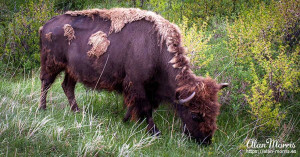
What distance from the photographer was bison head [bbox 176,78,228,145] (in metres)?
4.82

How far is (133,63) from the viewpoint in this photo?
5.29 m

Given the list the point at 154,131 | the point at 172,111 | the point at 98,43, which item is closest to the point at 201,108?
the point at 172,111

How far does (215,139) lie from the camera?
17.1 ft

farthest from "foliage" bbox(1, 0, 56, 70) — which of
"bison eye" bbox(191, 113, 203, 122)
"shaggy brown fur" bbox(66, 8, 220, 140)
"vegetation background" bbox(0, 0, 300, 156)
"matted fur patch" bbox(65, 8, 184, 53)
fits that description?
"bison eye" bbox(191, 113, 203, 122)

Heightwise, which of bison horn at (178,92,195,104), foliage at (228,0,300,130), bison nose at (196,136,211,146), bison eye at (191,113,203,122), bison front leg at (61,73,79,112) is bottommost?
bison nose at (196,136,211,146)

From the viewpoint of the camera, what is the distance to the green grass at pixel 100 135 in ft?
13.4

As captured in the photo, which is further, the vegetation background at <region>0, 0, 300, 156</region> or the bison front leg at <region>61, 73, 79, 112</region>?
the bison front leg at <region>61, 73, 79, 112</region>

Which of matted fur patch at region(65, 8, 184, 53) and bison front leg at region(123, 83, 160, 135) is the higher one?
matted fur patch at region(65, 8, 184, 53)

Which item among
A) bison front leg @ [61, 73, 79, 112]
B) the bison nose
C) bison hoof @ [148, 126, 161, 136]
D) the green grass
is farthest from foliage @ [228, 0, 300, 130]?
bison front leg @ [61, 73, 79, 112]

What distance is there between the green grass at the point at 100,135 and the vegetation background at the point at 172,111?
0.5 inches

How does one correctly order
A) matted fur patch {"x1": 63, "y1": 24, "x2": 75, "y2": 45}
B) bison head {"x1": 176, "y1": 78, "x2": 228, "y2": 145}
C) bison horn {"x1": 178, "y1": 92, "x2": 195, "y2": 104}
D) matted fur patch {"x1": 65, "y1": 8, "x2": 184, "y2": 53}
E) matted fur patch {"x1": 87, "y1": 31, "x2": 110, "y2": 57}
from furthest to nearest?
matted fur patch {"x1": 63, "y1": 24, "x2": 75, "y2": 45} → matted fur patch {"x1": 87, "y1": 31, "x2": 110, "y2": 57} → matted fur patch {"x1": 65, "y1": 8, "x2": 184, "y2": 53} → bison head {"x1": 176, "y1": 78, "x2": 228, "y2": 145} → bison horn {"x1": 178, "y1": 92, "x2": 195, "y2": 104}

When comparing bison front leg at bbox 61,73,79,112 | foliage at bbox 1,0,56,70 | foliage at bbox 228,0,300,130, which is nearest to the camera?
foliage at bbox 228,0,300,130

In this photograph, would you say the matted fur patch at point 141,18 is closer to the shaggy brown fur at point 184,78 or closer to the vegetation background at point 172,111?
the shaggy brown fur at point 184,78

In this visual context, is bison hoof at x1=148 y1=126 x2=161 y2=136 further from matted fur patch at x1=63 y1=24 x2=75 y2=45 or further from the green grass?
matted fur patch at x1=63 y1=24 x2=75 y2=45
